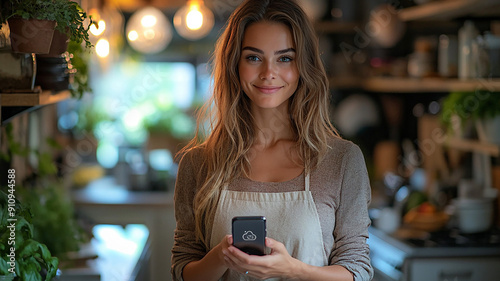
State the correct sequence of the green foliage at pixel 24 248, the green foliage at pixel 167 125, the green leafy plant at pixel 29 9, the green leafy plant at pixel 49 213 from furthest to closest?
1. the green foliage at pixel 167 125
2. the green leafy plant at pixel 49 213
3. the green leafy plant at pixel 29 9
4. the green foliage at pixel 24 248

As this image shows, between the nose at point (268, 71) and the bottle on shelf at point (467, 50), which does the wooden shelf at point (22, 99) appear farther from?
the bottle on shelf at point (467, 50)

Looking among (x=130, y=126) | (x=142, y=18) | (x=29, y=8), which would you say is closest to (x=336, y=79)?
(x=142, y=18)

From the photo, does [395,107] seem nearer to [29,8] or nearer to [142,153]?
[142,153]

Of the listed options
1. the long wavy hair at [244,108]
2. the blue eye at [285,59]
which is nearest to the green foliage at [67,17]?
the long wavy hair at [244,108]

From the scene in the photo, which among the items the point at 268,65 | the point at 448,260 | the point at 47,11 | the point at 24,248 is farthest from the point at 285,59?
the point at 448,260

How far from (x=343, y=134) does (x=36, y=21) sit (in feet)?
11.3

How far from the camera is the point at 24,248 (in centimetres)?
152

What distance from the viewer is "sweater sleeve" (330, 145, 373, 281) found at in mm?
1756

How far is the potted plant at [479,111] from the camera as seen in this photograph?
307cm

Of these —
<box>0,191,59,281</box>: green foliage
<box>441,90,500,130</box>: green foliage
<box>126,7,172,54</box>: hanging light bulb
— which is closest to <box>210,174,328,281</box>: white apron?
<box>0,191,59,281</box>: green foliage

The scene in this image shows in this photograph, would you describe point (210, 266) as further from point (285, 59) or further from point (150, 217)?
point (150, 217)

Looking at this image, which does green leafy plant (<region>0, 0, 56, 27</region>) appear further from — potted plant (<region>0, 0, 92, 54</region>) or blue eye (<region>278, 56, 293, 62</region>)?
blue eye (<region>278, 56, 293, 62</region>)

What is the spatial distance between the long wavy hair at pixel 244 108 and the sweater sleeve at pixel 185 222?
29mm

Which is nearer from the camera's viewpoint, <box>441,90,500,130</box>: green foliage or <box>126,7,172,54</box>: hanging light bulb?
<box>441,90,500,130</box>: green foliage
